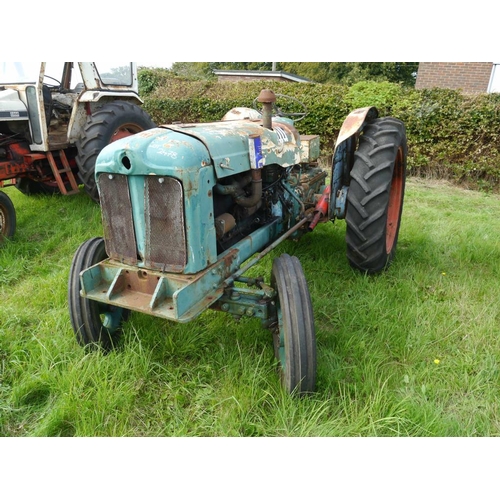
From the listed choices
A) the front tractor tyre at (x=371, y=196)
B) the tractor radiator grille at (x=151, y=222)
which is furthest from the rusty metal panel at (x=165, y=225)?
the front tractor tyre at (x=371, y=196)

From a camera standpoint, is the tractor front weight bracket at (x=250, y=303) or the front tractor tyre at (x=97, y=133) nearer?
the tractor front weight bracket at (x=250, y=303)

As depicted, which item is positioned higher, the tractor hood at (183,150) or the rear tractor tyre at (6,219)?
the tractor hood at (183,150)

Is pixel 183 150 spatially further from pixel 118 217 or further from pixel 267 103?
pixel 267 103

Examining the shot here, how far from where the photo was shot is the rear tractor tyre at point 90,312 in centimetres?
232

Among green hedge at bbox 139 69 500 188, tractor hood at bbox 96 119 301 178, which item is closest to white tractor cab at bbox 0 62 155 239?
tractor hood at bbox 96 119 301 178

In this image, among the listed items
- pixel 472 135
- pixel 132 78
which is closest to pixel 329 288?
pixel 132 78

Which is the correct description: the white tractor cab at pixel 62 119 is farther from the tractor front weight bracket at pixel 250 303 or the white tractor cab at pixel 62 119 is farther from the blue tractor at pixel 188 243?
the tractor front weight bracket at pixel 250 303

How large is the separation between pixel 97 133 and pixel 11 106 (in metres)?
1.07

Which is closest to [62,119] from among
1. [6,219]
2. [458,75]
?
[6,219]

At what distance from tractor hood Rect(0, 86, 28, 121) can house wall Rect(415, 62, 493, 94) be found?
29.1ft

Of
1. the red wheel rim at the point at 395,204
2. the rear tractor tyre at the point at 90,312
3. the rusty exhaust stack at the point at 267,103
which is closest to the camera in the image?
the rear tractor tyre at the point at 90,312

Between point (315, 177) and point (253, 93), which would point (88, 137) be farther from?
point (253, 93)

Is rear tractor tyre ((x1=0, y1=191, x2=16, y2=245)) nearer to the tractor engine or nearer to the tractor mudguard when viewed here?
the tractor engine

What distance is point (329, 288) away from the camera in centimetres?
330
